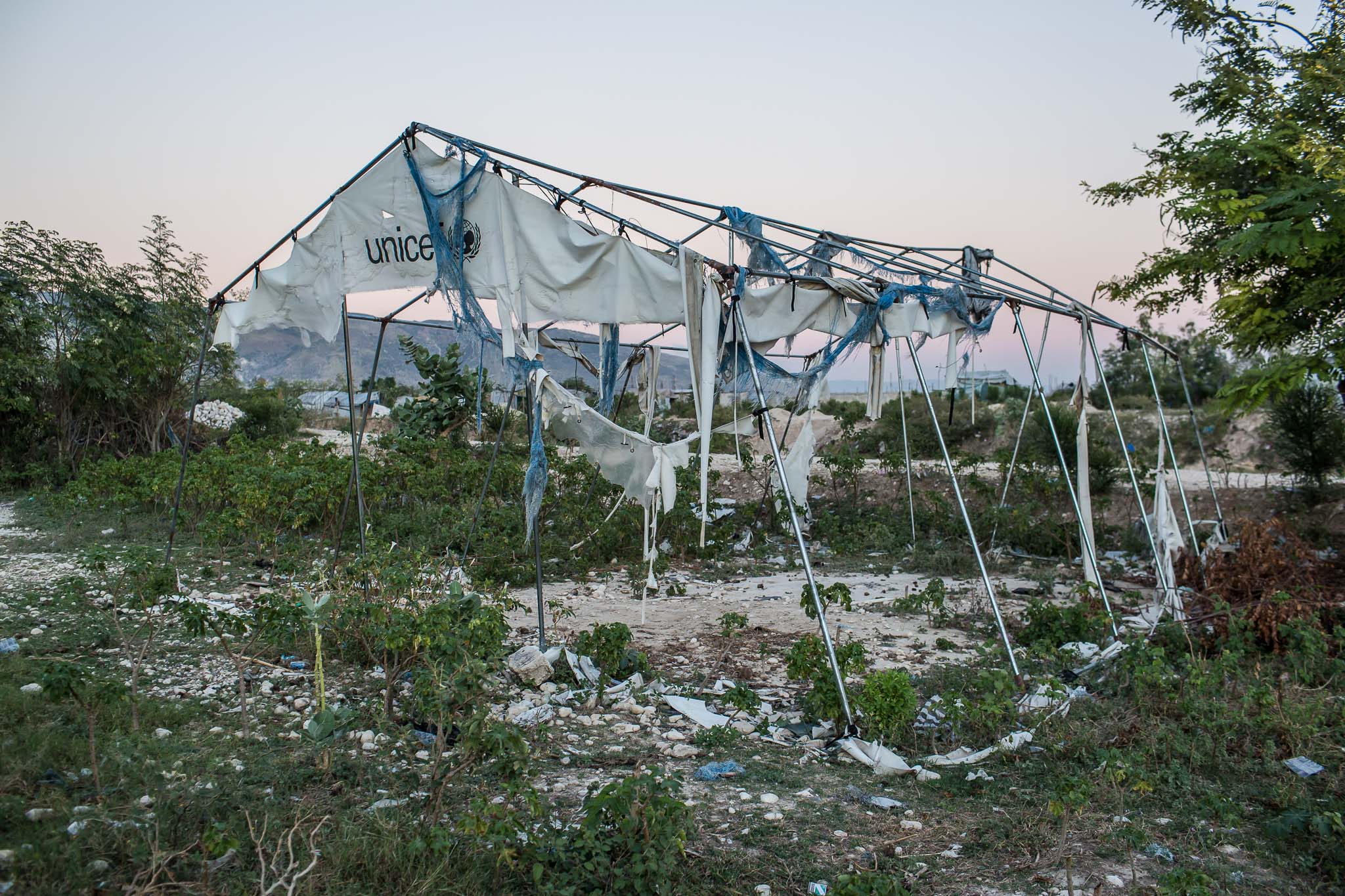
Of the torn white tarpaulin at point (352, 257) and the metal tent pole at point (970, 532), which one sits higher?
the torn white tarpaulin at point (352, 257)

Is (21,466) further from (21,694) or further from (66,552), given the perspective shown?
(21,694)

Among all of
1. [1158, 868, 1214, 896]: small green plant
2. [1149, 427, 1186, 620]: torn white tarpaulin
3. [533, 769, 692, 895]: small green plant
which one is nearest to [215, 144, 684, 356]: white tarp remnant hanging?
[533, 769, 692, 895]: small green plant

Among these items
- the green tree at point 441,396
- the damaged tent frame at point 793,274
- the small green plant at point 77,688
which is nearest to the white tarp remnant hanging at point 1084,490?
the damaged tent frame at point 793,274

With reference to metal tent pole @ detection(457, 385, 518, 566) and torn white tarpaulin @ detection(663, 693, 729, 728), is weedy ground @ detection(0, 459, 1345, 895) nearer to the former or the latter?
torn white tarpaulin @ detection(663, 693, 729, 728)

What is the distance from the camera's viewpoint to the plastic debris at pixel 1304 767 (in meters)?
3.73

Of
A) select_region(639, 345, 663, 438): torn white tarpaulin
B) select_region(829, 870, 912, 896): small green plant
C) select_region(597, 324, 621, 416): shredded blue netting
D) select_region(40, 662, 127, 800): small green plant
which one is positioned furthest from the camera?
select_region(639, 345, 663, 438): torn white tarpaulin

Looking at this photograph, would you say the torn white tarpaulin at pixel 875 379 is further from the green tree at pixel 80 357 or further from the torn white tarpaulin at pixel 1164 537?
the green tree at pixel 80 357

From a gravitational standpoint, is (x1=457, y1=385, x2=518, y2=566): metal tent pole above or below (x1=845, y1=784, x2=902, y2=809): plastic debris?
above

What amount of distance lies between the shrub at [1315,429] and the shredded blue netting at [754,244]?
24.1 feet

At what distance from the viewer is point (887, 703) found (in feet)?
13.4

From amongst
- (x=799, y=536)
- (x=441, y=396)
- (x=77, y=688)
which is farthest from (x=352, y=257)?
(x=441, y=396)

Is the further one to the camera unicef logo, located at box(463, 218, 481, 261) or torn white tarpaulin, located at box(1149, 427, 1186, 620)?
torn white tarpaulin, located at box(1149, 427, 1186, 620)

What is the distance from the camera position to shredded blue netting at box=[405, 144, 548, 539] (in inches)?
206

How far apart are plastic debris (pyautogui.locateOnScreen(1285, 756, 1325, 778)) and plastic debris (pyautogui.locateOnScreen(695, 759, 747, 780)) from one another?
97.2 inches
